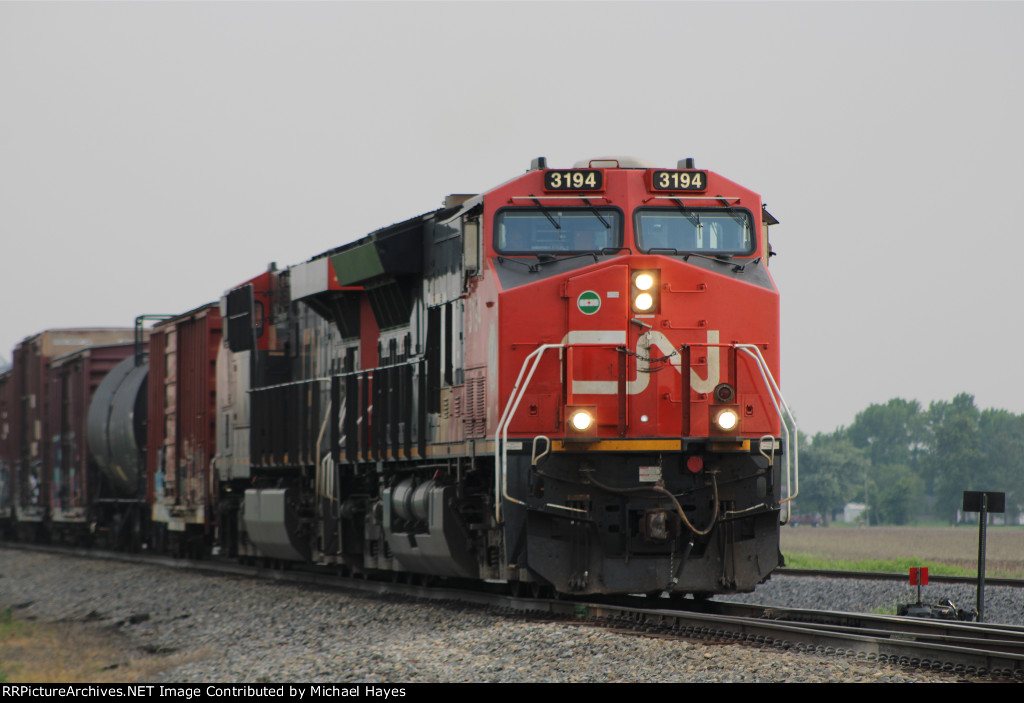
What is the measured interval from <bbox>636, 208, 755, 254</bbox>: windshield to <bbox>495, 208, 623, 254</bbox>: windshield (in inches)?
11.2

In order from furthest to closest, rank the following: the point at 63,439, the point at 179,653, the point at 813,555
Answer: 1. the point at 63,439
2. the point at 813,555
3. the point at 179,653

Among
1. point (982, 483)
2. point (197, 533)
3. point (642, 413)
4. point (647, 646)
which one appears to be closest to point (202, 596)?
point (197, 533)

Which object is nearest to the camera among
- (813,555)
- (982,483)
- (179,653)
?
(179,653)

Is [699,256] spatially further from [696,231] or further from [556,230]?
[556,230]

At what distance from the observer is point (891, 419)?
81.9 meters

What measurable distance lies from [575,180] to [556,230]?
496 millimetres

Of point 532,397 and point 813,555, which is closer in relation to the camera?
point 532,397

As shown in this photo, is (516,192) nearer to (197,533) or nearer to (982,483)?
(197,533)

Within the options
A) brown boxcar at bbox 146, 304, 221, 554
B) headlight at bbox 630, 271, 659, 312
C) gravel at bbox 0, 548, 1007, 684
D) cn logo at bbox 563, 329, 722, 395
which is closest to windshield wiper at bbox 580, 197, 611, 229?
headlight at bbox 630, 271, 659, 312

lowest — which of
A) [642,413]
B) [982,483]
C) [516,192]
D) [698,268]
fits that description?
[982,483]

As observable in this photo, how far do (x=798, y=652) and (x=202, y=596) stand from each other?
9869 millimetres

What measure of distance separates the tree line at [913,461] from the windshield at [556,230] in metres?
32.0

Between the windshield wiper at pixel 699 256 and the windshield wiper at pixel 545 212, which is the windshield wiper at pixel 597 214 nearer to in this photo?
the windshield wiper at pixel 545 212

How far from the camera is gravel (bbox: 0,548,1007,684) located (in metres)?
8.44
